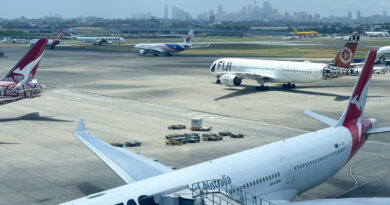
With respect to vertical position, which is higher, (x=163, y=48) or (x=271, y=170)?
(x=271, y=170)

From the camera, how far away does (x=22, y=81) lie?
58750 millimetres

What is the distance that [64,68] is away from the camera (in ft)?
417

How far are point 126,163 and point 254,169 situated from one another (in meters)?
7.64

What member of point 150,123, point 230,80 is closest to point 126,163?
point 150,123

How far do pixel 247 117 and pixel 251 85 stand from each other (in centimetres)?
2874

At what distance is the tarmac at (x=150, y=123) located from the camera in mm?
37281

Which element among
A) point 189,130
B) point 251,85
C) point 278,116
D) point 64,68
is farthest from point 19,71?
point 64,68

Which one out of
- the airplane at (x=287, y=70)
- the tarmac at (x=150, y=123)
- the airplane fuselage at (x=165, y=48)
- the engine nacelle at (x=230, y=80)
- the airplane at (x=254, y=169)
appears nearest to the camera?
the airplane at (x=254, y=169)

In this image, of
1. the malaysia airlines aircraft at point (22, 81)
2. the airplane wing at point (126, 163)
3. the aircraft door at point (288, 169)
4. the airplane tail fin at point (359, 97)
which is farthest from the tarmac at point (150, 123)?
the airplane tail fin at point (359, 97)

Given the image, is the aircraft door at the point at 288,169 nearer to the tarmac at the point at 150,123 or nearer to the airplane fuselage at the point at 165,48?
the tarmac at the point at 150,123

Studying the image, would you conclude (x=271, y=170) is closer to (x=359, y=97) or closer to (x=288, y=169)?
(x=288, y=169)

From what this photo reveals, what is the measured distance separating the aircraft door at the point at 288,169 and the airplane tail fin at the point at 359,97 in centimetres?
789

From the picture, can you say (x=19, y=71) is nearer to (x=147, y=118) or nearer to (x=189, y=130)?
(x=147, y=118)

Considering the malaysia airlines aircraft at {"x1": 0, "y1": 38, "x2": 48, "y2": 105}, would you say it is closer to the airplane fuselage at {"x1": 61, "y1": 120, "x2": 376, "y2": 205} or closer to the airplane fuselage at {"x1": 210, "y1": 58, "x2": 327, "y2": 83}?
the airplane fuselage at {"x1": 61, "y1": 120, "x2": 376, "y2": 205}
